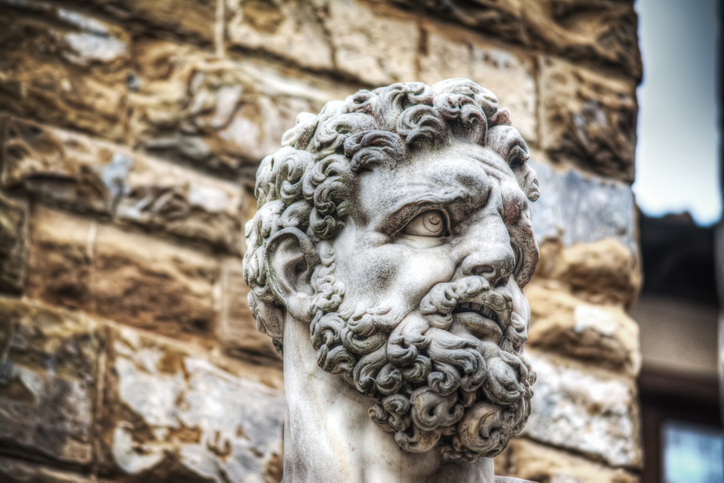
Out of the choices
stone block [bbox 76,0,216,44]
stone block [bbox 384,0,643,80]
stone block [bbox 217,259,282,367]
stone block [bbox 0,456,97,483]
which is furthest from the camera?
stone block [bbox 384,0,643,80]

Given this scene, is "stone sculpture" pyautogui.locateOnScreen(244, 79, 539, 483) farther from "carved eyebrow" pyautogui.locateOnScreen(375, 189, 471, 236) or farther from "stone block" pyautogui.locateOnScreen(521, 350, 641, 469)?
"stone block" pyautogui.locateOnScreen(521, 350, 641, 469)

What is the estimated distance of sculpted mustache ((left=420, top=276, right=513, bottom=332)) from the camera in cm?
218

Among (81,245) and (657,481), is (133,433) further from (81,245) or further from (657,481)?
(657,481)

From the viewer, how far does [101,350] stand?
138 inches

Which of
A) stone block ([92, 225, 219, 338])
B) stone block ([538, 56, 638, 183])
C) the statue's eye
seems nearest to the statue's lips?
the statue's eye

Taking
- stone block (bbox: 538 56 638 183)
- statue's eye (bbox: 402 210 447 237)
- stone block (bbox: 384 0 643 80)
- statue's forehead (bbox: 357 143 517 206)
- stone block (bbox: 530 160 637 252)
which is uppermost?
stone block (bbox: 384 0 643 80)

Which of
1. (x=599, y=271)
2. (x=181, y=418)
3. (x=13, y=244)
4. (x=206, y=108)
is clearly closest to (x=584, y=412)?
(x=599, y=271)

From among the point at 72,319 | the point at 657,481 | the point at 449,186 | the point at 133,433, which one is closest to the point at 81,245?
the point at 72,319

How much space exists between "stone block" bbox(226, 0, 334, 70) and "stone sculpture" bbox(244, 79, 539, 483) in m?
1.58

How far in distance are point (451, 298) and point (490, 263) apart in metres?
0.10

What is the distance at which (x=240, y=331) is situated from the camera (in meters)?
3.70

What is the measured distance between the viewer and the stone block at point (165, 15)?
3.81m

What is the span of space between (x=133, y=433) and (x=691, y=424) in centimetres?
355

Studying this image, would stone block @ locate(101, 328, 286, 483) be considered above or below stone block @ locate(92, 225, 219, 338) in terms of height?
below
